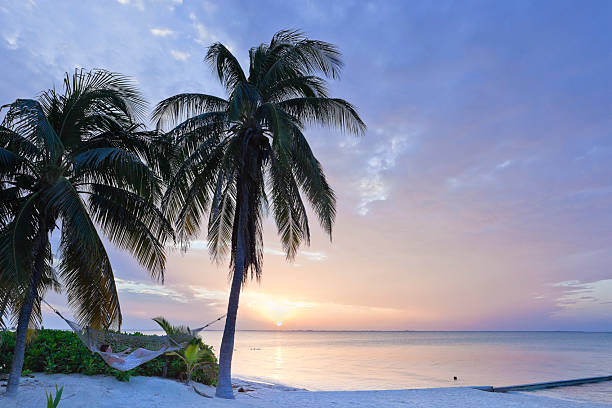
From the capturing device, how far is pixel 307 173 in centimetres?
1042

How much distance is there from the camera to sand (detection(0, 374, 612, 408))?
788cm

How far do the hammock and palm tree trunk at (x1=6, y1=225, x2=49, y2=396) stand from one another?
1.26 ft

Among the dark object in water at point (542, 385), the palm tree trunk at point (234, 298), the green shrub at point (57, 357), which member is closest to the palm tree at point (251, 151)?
the palm tree trunk at point (234, 298)

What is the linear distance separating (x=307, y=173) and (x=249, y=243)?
238 centimetres

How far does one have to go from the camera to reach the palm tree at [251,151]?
10164 mm

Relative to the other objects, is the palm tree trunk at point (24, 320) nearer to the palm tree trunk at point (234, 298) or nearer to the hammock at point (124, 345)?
the hammock at point (124, 345)

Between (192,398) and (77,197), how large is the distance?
16.5 ft

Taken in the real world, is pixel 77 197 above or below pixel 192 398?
above

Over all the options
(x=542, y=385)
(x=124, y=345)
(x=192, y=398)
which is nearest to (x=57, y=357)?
(x=124, y=345)

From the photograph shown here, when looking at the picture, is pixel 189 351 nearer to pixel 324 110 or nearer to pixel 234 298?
pixel 234 298

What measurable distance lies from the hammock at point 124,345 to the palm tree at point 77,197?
21.1 inches

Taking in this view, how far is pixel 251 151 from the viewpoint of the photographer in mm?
10773

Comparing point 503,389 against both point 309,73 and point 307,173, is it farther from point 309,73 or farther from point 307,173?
point 309,73

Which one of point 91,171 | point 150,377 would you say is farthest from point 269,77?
point 150,377
